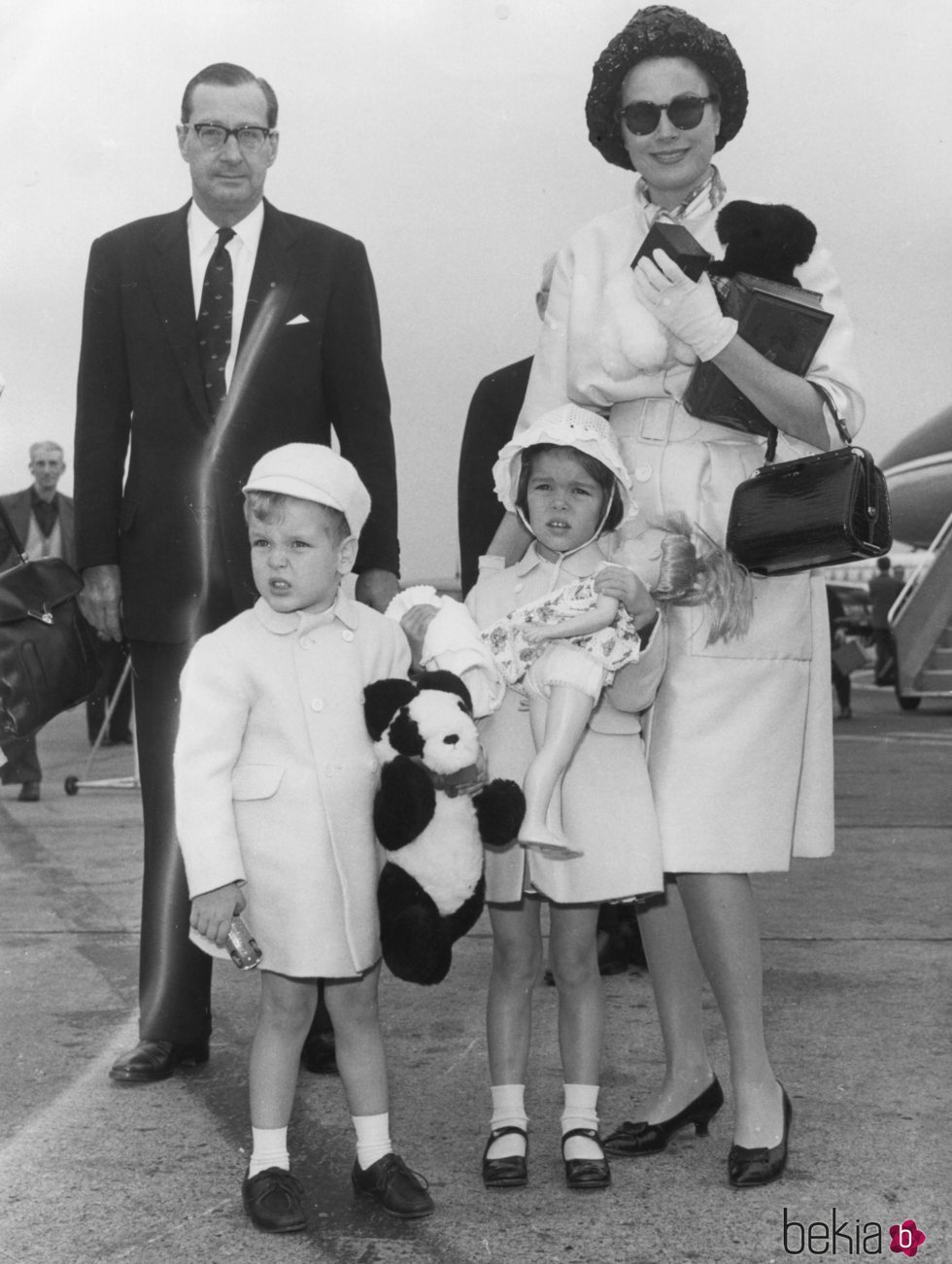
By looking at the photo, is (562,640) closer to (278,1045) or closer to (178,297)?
(278,1045)

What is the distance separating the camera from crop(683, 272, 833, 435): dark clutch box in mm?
2830

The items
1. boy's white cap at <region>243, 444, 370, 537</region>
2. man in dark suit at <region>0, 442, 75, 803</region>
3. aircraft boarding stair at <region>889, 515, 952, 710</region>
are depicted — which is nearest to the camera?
boy's white cap at <region>243, 444, 370, 537</region>

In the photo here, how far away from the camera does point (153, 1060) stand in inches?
138

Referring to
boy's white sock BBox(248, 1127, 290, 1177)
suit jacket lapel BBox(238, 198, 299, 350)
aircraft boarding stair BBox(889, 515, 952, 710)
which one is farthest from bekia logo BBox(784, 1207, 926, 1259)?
aircraft boarding stair BBox(889, 515, 952, 710)

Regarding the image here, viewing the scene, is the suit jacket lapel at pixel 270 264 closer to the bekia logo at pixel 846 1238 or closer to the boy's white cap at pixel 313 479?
the boy's white cap at pixel 313 479

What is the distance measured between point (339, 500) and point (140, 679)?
1081mm

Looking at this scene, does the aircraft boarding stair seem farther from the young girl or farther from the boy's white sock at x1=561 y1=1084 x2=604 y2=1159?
the boy's white sock at x1=561 y1=1084 x2=604 y2=1159

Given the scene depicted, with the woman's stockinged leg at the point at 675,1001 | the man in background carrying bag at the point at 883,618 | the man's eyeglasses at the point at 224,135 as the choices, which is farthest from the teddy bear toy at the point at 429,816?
the man in background carrying bag at the point at 883,618

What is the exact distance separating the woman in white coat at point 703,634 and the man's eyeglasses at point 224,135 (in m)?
0.77

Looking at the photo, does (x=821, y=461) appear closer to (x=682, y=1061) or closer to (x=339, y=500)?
(x=339, y=500)

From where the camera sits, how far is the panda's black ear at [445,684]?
107 inches

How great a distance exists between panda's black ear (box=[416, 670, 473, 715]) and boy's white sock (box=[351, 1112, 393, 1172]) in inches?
→ 28.6

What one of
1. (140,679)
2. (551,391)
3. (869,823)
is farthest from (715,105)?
(869,823)

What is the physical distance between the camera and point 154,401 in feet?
11.7
